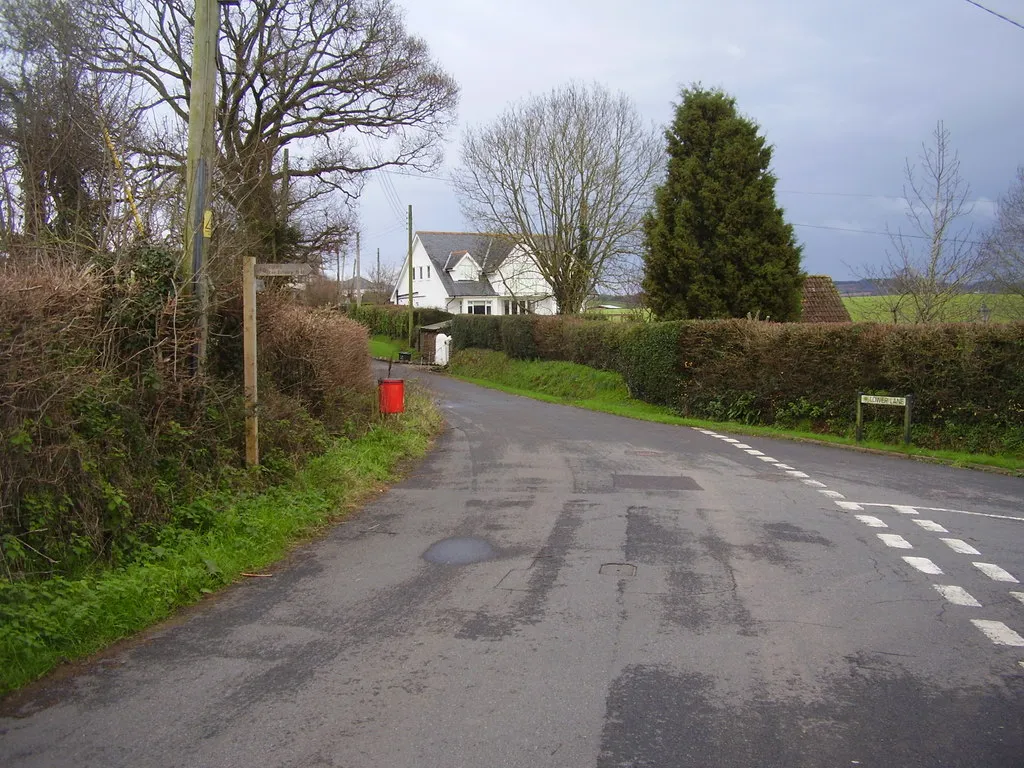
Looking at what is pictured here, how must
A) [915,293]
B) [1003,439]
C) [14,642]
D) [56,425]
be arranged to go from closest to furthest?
[14,642], [56,425], [1003,439], [915,293]

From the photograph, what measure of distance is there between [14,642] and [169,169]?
10.2m

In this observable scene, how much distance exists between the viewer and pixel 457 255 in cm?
6406

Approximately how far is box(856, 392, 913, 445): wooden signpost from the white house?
28.8 meters

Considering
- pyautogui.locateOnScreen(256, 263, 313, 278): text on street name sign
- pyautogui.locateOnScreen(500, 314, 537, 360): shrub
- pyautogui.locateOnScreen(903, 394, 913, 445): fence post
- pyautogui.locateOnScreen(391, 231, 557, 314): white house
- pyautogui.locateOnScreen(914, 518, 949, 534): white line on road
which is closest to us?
pyautogui.locateOnScreen(914, 518, 949, 534): white line on road

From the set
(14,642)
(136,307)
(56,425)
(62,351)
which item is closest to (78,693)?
(14,642)

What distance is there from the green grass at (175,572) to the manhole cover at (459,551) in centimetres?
146

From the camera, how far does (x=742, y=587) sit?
7215mm

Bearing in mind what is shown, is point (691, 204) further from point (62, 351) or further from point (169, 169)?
point (62, 351)

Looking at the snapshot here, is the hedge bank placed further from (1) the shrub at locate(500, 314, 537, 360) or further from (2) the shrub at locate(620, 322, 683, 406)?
(1) the shrub at locate(500, 314, 537, 360)

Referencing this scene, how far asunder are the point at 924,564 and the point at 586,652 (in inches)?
161

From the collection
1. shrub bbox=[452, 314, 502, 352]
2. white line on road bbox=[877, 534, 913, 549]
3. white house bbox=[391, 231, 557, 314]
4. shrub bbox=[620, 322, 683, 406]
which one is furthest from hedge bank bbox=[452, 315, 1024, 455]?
white house bbox=[391, 231, 557, 314]

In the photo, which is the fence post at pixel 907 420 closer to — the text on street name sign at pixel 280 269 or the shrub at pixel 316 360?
the shrub at pixel 316 360

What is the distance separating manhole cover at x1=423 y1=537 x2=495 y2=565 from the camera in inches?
320

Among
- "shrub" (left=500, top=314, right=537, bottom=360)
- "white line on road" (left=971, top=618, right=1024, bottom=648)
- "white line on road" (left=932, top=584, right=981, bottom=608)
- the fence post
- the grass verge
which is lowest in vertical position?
the grass verge
